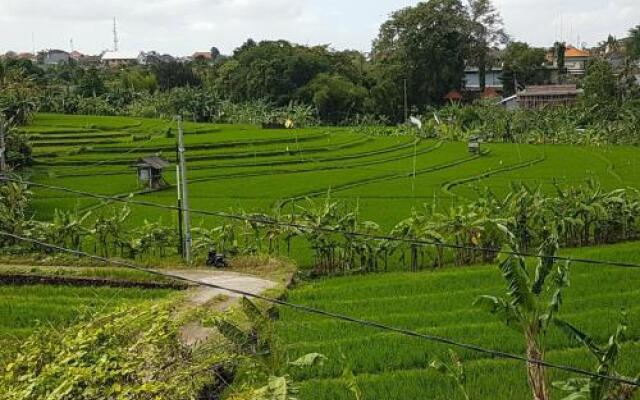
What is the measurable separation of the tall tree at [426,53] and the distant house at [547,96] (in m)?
5.53

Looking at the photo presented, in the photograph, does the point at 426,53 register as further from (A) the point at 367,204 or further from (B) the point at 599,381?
(B) the point at 599,381

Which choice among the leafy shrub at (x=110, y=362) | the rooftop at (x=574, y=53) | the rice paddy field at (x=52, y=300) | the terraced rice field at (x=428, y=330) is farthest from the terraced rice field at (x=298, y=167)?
the rooftop at (x=574, y=53)

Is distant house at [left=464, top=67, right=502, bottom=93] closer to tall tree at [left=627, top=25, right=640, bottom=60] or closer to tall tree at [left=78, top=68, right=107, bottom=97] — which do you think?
tall tree at [left=627, top=25, right=640, bottom=60]

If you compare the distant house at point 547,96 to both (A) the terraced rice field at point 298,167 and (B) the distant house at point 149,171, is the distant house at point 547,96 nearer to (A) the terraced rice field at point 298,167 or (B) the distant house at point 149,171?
(A) the terraced rice field at point 298,167

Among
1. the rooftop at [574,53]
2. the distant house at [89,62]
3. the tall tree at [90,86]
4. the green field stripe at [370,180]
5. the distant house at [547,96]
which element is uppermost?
the distant house at [89,62]

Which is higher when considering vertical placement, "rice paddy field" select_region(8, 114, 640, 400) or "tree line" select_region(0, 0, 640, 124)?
"tree line" select_region(0, 0, 640, 124)

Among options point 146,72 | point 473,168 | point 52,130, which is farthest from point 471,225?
point 146,72

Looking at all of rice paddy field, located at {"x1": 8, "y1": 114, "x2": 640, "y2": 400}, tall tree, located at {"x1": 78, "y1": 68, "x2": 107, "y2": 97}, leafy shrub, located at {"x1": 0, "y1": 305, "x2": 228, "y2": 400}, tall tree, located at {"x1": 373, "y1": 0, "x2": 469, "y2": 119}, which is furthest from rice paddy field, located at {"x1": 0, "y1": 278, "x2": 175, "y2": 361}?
tall tree, located at {"x1": 78, "y1": 68, "x2": 107, "y2": 97}

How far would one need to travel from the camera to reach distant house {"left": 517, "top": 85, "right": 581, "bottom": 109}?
50597 millimetres

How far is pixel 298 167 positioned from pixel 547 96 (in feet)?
93.8

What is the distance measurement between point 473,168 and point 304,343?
69.7 ft

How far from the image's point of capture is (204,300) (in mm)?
9922

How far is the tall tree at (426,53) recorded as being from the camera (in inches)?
2100

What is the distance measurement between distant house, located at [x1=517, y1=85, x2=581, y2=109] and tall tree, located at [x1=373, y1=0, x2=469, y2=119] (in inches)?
218
